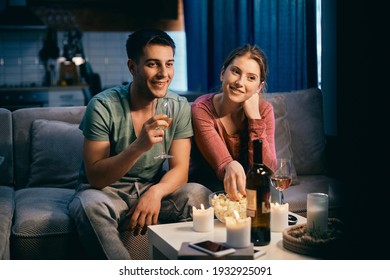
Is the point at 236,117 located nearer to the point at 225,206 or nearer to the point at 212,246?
the point at 225,206

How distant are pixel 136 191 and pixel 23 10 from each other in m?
3.48

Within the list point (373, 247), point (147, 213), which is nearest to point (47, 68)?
point (147, 213)

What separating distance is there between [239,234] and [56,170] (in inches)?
51.6

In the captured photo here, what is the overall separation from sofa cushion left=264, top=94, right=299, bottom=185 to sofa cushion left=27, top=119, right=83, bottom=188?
0.92 metres

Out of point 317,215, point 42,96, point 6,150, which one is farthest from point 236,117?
point 42,96

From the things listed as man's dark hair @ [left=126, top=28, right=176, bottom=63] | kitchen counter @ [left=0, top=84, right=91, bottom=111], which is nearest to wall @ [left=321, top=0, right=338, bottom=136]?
man's dark hair @ [left=126, top=28, right=176, bottom=63]

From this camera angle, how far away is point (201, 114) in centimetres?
228

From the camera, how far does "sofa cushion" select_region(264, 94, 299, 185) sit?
8.78ft

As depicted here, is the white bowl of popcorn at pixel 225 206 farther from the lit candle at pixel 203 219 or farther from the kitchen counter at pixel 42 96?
the kitchen counter at pixel 42 96

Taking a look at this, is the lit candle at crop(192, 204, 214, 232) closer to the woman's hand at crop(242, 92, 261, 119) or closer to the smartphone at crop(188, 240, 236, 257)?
the smartphone at crop(188, 240, 236, 257)

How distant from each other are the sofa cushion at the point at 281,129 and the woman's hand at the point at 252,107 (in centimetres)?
41

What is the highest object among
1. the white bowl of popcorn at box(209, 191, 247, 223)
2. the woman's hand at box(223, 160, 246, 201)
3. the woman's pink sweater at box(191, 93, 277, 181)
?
the woman's pink sweater at box(191, 93, 277, 181)

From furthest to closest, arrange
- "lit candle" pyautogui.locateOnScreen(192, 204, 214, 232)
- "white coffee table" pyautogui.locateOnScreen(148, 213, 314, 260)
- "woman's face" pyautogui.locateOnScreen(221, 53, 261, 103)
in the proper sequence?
"woman's face" pyautogui.locateOnScreen(221, 53, 261, 103) → "lit candle" pyautogui.locateOnScreen(192, 204, 214, 232) → "white coffee table" pyautogui.locateOnScreen(148, 213, 314, 260)

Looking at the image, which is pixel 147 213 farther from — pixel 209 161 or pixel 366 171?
pixel 366 171
